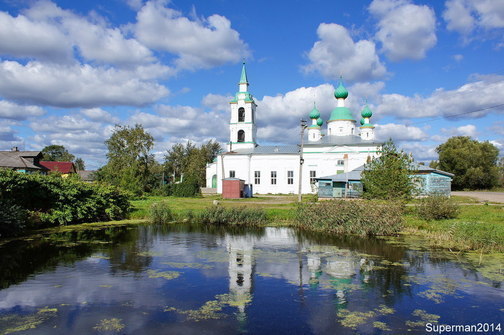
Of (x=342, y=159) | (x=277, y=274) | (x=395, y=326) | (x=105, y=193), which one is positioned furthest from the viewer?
(x=342, y=159)

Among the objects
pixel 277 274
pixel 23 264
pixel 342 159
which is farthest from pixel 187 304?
pixel 342 159

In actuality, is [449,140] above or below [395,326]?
above

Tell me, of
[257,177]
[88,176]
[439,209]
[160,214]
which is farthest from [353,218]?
[88,176]

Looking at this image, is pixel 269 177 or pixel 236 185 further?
pixel 269 177

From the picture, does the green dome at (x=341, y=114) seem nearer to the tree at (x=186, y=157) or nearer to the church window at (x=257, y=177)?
the church window at (x=257, y=177)

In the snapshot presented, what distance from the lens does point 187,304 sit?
30.6ft

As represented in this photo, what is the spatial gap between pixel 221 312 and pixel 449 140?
69.8 m

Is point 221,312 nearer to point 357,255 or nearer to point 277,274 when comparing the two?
point 277,274

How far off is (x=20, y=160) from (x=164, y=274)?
41492 mm

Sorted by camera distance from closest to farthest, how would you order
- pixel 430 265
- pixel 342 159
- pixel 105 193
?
pixel 430 265, pixel 105 193, pixel 342 159

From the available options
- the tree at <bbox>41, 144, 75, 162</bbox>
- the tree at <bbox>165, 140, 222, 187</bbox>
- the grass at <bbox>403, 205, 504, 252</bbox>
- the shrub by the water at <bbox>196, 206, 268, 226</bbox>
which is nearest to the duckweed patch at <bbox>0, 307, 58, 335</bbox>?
the grass at <bbox>403, 205, 504, 252</bbox>

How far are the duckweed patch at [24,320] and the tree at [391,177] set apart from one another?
67.0 ft

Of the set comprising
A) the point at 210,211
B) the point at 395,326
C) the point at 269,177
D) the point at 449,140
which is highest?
the point at 449,140

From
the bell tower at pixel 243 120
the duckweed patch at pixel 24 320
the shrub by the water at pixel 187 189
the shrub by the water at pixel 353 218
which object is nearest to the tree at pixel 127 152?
the shrub by the water at pixel 187 189
